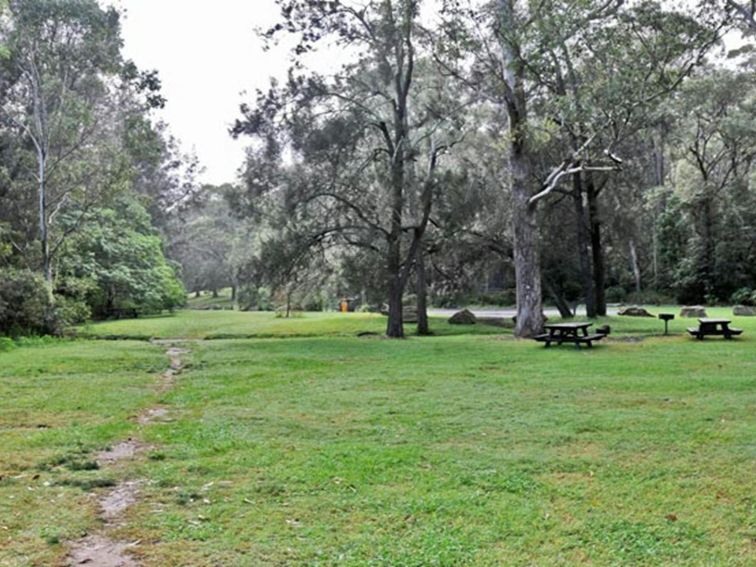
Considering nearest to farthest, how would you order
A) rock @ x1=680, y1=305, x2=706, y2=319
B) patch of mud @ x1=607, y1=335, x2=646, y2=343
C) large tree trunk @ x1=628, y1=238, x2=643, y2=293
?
patch of mud @ x1=607, y1=335, x2=646, y2=343
rock @ x1=680, y1=305, x2=706, y2=319
large tree trunk @ x1=628, y1=238, x2=643, y2=293

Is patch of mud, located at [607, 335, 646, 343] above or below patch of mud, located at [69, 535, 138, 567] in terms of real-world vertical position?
above

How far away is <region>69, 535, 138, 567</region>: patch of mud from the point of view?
333cm

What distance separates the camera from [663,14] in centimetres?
1364

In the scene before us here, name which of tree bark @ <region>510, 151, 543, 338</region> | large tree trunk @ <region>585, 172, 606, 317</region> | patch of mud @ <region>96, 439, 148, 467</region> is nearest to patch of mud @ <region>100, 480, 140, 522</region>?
patch of mud @ <region>96, 439, 148, 467</region>

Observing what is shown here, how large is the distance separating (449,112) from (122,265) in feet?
64.5

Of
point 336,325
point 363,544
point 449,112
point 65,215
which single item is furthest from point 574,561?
point 65,215

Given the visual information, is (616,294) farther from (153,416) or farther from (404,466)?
(404,466)

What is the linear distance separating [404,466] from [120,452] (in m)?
2.64

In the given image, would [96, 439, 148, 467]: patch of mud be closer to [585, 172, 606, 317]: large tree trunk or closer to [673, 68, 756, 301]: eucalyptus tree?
[585, 172, 606, 317]: large tree trunk

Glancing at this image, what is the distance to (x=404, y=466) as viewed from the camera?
504cm

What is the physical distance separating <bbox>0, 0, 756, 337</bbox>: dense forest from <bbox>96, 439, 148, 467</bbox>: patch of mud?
11531mm

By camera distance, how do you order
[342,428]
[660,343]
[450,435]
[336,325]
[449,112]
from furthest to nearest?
1. [336,325]
2. [449,112]
3. [660,343]
4. [342,428]
5. [450,435]

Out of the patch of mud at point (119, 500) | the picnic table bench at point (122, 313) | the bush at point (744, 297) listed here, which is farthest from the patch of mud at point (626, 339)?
the picnic table bench at point (122, 313)

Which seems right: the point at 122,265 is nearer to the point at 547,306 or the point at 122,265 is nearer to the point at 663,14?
the point at 547,306
